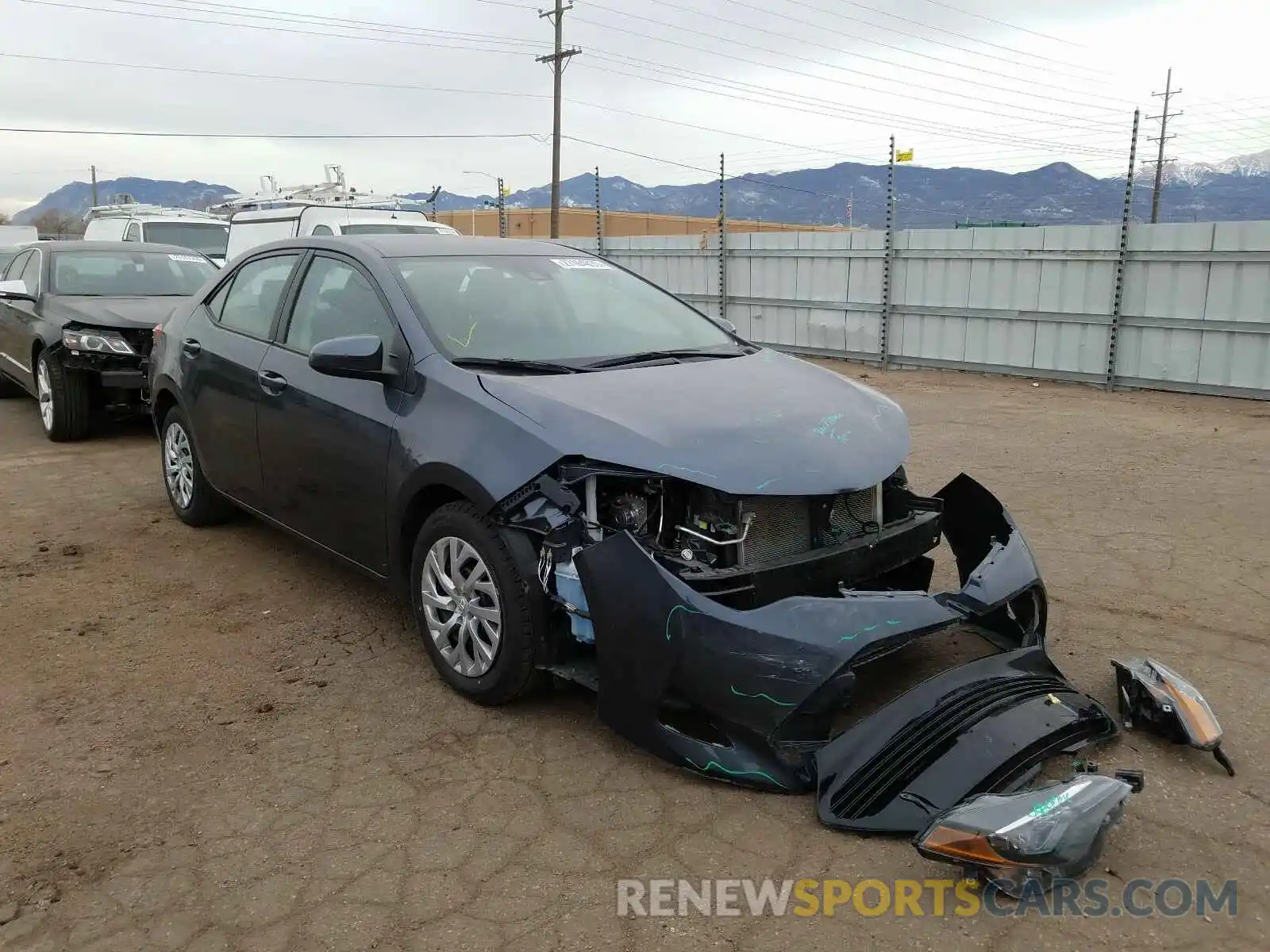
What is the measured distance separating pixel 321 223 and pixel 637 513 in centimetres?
1131

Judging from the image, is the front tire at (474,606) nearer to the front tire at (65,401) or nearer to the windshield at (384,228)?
the front tire at (65,401)

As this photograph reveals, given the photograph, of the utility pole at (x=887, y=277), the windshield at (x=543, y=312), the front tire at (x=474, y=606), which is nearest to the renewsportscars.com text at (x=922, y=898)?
the front tire at (x=474, y=606)

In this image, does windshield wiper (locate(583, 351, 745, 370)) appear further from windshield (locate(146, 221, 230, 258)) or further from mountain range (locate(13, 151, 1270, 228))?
mountain range (locate(13, 151, 1270, 228))

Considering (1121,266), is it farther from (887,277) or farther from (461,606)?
(461,606)

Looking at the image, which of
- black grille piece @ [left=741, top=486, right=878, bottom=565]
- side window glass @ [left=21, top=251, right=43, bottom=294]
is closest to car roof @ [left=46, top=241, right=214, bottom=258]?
side window glass @ [left=21, top=251, right=43, bottom=294]

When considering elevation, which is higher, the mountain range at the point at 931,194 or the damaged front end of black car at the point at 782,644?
the mountain range at the point at 931,194

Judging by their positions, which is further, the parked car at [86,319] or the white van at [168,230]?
the white van at [168,230]

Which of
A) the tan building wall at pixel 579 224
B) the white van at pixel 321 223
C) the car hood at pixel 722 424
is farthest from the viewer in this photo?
the tan building wall at pixel 579 224

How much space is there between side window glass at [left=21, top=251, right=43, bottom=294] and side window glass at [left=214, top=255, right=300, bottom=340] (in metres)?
4.93

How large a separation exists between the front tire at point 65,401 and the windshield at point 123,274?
33.8 inches

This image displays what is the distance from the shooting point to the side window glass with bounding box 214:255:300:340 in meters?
4.81

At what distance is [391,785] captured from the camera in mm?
3117

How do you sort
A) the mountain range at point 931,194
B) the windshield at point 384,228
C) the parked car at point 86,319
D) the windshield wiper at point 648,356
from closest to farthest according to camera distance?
the windshield wiper at point 648,356
the parked car at point 86,319
the windshield at point 384,228
the mountain range at point 931,194

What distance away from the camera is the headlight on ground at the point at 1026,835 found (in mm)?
2426
